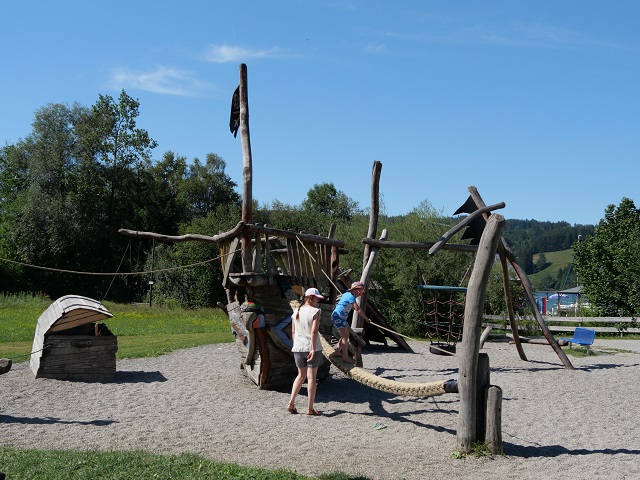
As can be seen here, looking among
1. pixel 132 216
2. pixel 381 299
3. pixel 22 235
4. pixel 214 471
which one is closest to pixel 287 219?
pixel 132 216

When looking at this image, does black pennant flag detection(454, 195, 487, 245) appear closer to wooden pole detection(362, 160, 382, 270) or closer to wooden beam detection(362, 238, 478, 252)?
wooden beam detection(362, 238, 478, 252)

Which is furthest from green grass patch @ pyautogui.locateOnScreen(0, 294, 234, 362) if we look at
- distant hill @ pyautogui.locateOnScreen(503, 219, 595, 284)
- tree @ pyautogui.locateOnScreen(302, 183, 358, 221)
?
distant hill @ pyautogui.locateOnScreen(503, 219, 595, 284)

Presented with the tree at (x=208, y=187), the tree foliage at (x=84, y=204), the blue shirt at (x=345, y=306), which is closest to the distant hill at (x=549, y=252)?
the tree at (x=208, y=187)

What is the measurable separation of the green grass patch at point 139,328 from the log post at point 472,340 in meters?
7.41

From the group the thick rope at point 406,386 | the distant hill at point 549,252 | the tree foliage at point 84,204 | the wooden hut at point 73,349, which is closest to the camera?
the thick rope at point 406,386

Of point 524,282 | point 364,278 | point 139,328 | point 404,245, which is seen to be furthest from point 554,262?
point 364,278

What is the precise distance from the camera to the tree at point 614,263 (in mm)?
31859

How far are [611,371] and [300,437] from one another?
8861mm

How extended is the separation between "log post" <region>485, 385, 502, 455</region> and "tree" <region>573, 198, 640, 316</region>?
89.5 feet

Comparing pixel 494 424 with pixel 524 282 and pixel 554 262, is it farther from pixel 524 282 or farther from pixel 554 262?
pixel 554 262

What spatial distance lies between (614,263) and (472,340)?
2971 centimetres

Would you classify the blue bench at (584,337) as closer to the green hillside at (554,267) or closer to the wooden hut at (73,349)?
the wooden hut at (73,349)

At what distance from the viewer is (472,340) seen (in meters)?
7.38

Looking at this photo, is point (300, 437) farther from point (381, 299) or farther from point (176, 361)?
point (381, 299)
